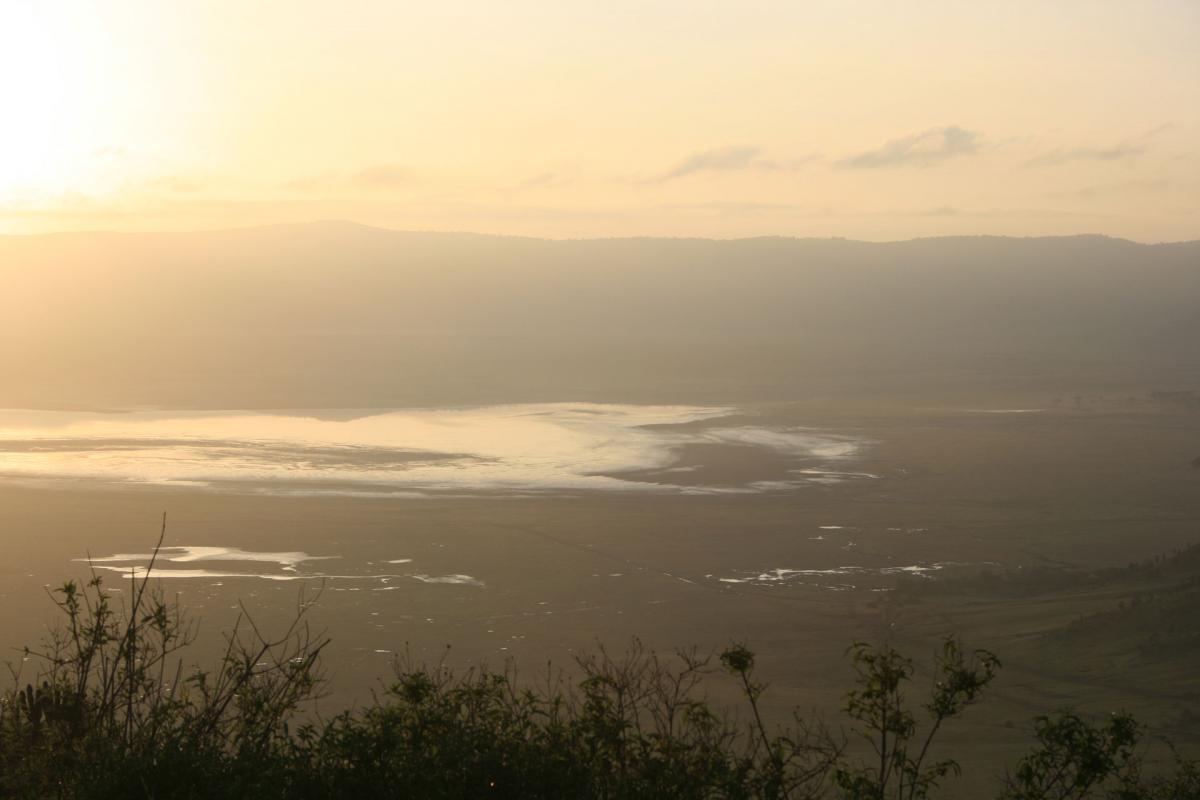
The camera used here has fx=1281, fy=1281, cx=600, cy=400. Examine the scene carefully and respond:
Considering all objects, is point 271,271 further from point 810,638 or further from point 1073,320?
point 810,638

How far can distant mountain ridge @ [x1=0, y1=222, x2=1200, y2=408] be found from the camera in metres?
74.4

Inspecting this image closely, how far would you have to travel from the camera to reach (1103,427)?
5569cm

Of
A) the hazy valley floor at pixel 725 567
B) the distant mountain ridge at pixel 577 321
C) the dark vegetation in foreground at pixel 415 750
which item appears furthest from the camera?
the distant mountain ridge at pixel 577 321

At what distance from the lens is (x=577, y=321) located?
11488 cm

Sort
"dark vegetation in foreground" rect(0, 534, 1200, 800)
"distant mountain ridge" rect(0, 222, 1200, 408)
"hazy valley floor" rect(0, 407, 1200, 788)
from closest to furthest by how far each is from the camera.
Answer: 1. "dark vegetation in foreground" rect(0, 534, 1200, 800)
2. "hazy valley floor" rect(0, 407, 1200, 788)
3. "distant mountain ridge" rect(0, 222, 1200, 408)

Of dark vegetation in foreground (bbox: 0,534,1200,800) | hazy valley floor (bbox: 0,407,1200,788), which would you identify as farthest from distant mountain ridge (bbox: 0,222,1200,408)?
dark vegetation in foreground (bbox: 0,534,1200,800)

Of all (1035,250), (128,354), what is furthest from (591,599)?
(1035,250)

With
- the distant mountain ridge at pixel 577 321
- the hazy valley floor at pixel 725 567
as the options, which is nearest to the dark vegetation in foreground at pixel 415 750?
the hazy valley floor at pixel 725 567

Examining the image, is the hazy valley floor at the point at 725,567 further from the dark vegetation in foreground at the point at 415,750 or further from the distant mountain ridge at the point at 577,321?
the distant mountain ridge at the point at 577,321

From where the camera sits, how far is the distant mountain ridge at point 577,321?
74.4 meters

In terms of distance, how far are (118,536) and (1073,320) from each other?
10088cm

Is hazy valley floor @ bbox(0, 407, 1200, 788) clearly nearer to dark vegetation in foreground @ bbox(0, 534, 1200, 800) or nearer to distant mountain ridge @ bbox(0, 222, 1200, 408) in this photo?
dark vegetation in foreground @ bbox(0, 534, 1200, 800)

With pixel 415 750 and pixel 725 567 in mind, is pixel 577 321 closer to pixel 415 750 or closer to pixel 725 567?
pixel 725 567

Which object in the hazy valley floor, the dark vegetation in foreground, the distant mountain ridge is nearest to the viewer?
the dark vegetation in foreground
